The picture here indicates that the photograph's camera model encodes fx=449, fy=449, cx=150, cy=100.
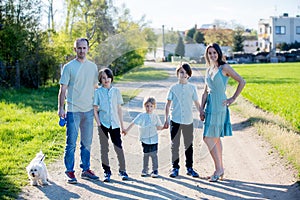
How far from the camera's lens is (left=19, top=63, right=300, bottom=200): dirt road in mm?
5699

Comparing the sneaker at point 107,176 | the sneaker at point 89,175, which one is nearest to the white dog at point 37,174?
the sneaker at point 89,175

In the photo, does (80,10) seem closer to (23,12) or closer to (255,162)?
(23,12)

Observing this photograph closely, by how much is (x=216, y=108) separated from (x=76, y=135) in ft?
6.53

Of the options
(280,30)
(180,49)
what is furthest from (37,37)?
(280,30)

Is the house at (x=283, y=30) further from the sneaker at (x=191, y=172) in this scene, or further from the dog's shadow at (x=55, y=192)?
the dog's shadow at (x=55, y=192)

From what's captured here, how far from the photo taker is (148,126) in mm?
6512

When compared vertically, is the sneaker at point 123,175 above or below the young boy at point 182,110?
below

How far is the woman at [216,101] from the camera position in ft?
20.0

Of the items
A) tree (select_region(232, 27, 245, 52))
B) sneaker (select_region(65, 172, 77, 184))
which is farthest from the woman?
tree (select_region(232, 27, 245, 52))

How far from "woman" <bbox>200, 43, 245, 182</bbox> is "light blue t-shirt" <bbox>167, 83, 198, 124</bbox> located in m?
0.20

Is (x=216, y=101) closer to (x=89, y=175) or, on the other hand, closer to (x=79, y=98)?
(x=79, y=98)

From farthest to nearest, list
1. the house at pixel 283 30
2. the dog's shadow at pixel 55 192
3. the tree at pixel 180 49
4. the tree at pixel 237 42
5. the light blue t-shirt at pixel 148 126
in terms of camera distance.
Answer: the house at pixel 283 30, the tree at pixel 237 42, the tree at pixel 180 49, the light blue t-shirt at pixel 148 126, the dog's shadow at pixel 55 192

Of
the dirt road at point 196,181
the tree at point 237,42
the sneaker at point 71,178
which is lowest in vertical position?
the dirt road at point 196,181

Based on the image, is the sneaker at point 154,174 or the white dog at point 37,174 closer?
the white dog at point 37,174
